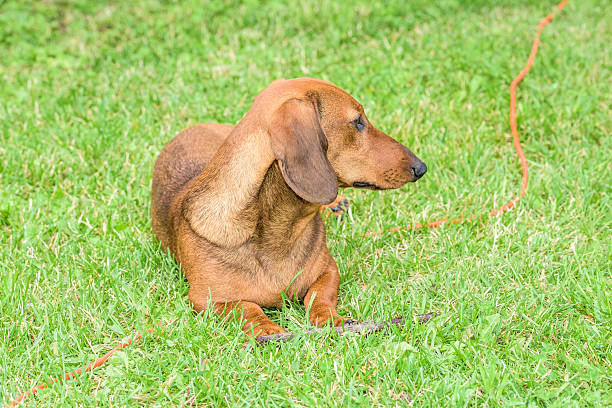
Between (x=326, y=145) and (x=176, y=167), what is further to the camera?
(x=176, y=167)

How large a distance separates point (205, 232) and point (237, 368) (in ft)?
2.16

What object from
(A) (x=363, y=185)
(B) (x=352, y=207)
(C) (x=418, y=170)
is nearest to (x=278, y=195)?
(A) (x=363, y=185)

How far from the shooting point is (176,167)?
3.86 m

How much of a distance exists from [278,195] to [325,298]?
554mm

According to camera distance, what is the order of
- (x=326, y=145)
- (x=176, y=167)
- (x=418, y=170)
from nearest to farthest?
(x=326, y=145)
(x=418, y=170)
(x=176, y=167)

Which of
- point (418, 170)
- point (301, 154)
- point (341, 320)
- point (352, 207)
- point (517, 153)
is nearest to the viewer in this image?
point (301, 154)

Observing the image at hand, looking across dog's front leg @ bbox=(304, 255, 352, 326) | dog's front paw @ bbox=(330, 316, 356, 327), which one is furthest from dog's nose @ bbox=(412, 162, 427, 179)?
dog's front paw @ bbox=(330, 316, 356, 327)

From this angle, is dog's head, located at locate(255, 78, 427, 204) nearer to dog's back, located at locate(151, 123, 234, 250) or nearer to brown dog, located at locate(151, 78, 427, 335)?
brown dog, located at locate(151, 78, 427, 335)

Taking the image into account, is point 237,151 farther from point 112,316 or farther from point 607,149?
point 607,149

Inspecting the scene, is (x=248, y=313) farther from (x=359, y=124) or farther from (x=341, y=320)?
(x=359, y=124)

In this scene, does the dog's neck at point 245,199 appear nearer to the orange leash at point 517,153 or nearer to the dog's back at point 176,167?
the dog's back at point 176,167

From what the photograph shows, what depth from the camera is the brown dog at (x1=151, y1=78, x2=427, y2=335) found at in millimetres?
2822

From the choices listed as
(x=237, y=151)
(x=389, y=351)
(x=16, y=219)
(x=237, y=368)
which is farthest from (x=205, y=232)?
(x=16, y=219)

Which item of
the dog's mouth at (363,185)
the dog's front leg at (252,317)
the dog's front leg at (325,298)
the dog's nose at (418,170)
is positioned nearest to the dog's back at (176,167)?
the dog's front leg at (252,317)
